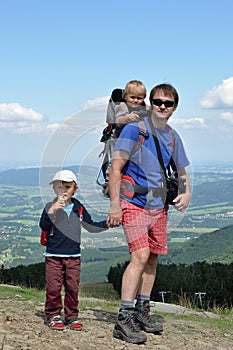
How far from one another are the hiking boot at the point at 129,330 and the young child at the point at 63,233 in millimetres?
611

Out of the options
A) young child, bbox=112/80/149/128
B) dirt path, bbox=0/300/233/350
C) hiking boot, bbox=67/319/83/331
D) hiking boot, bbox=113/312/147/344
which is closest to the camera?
dirt path, bbox=0/300/233/350

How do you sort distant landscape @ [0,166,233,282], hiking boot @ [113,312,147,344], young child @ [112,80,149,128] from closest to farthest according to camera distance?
hiking boot @ [113,312,147,344] < young child @ [112,80,149,128] < distant landscape @ [0,166,233,282]

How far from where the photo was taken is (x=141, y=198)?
5605 millimetres

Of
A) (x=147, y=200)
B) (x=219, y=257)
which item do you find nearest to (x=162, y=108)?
(x=147, y=200)

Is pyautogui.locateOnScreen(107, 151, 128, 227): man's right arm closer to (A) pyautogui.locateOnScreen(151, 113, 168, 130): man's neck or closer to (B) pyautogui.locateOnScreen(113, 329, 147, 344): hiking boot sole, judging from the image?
(A) pyautogui.locateOnScreen(151, 113, 168, 130): man's neck

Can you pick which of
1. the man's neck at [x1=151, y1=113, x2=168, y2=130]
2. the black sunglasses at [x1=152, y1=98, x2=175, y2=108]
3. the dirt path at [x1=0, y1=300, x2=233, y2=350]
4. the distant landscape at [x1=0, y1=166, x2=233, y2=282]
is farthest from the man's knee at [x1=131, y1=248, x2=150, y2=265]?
the distant landscape at [x1=0, y1=166, x2=233, y2=282]

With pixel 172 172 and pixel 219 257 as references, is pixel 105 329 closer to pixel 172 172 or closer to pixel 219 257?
pixel 172 172

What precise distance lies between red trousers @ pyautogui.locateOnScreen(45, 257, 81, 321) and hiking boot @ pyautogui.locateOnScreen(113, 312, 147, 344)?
1.82 ft

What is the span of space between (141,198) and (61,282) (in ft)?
4.38

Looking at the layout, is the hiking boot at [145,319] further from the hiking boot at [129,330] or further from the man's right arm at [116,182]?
the man's right arm at [116,182]

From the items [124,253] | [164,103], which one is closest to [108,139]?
[164,103]

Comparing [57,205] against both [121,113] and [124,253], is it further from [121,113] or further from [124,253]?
[124,253]

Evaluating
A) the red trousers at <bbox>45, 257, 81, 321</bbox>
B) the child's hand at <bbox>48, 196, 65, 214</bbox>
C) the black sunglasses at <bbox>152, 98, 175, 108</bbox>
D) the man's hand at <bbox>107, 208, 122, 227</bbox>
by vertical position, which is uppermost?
the black sunglasses at <bbox>152, 98, 175, 108</bbox>

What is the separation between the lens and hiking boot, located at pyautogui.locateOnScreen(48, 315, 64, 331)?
5.83m
